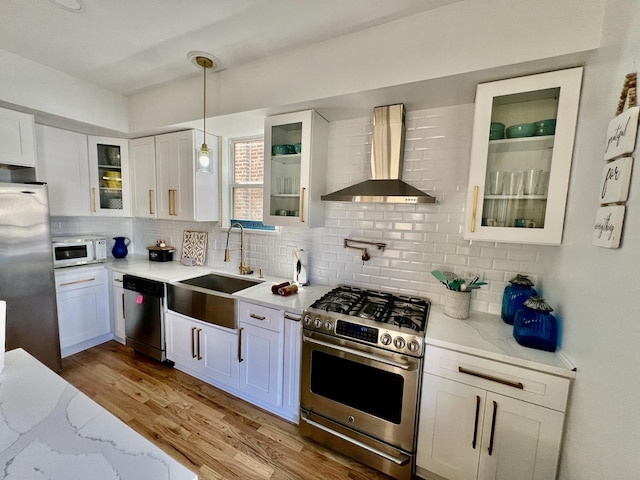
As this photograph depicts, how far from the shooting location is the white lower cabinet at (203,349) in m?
2.15

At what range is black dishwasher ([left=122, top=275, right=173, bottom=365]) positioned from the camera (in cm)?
249

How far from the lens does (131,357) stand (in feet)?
8.90

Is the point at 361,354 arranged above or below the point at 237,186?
below

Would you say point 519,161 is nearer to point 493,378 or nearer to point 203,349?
point 493,378

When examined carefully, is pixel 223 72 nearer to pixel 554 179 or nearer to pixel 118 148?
pixel 118 148

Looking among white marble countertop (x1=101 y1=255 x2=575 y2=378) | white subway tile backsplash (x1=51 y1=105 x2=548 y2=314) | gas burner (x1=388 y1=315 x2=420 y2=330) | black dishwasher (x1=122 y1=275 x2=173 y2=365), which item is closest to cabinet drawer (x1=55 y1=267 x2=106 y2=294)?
black dishwasher (x1=122 y1=275 x2=173 y2=365)

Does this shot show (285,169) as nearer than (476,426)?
No

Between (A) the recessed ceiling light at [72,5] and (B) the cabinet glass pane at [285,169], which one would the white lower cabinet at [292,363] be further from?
(A) the recessed ceiling light at [72,5]

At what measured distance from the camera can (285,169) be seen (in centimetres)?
225

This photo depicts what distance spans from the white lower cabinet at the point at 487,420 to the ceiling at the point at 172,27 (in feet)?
6.62

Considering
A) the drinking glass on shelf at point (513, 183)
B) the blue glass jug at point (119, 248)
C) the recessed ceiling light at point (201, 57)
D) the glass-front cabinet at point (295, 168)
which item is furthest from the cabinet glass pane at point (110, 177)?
the drinking glass on shelf at point (513, 183)

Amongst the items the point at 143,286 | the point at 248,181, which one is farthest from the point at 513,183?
the point at 143,286

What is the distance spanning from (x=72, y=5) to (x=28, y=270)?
1978 mm

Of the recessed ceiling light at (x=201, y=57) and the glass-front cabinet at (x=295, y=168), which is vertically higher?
the recessed ceiling light at (x=201, y=57)
